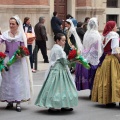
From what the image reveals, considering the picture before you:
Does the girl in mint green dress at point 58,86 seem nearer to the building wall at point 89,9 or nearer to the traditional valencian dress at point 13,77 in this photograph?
the traditional valencian dress at point 13,77

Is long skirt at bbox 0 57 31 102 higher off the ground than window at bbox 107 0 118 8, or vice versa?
window at bbox 107 0 118 8

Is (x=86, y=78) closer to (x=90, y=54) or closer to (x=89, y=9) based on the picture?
(x=90, y=54)

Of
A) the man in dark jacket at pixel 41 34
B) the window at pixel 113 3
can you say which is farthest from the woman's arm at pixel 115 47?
the window at pixel 113 3

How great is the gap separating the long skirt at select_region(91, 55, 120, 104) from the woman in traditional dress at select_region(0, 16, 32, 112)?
1.50 m

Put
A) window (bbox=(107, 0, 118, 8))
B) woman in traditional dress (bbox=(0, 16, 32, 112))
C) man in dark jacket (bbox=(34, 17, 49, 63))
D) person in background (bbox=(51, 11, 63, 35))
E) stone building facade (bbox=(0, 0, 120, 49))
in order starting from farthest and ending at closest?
window (bbox=(107, 0, 118, 8))
stone building facade (bbox=(0, 0, 120, 49))
person in background (bbox=(51, 11, 63, 35))
man in dark jacket (bbox=(34, 17, 49, 63))
woman in traditional dress (bbox=(0, 16, 32, 112))

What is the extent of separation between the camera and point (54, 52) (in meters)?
10.1

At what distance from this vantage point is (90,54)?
11742 mm

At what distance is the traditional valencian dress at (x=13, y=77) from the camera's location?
33.6 feet

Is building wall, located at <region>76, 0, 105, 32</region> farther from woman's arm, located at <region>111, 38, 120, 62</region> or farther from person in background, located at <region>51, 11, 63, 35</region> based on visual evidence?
woman's arm, located at <region>111, 38, 120, 62</region>

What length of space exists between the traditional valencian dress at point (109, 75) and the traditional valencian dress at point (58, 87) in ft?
2.97

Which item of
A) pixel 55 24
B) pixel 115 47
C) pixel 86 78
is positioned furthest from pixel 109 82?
pixel 55 24

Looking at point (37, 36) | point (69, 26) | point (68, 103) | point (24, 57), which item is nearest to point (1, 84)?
point (24, 57)

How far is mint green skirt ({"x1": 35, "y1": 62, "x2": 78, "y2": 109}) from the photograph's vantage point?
32.2 feet

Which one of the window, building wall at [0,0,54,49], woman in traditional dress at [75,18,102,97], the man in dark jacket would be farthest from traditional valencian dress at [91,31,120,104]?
the window
